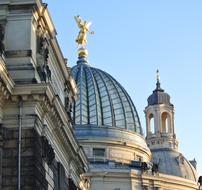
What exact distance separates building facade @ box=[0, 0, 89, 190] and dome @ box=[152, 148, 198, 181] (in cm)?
4921

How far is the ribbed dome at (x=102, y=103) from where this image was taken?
8175 cm

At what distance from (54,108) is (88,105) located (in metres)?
46.6

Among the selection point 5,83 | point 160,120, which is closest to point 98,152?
point 160,120

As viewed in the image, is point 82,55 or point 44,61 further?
point 82,55

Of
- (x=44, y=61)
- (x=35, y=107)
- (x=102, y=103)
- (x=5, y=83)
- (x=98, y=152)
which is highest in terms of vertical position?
(x=102, y=103)

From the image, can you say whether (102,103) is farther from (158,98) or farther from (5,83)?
(5,83)

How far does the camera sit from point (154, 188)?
78562 millimetres

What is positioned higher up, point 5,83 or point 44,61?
point 44,61

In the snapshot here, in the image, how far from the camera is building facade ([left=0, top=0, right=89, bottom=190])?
1357 inches

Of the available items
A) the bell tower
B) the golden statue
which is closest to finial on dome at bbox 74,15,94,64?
the golden statue

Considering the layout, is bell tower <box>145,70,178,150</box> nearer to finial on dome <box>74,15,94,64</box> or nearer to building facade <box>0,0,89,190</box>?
finial on dome <box>74,15,94,64</box>

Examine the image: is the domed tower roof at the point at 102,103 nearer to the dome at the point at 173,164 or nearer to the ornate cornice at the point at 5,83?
the dome at the point at 173,164

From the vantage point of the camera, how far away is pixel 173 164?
300ft

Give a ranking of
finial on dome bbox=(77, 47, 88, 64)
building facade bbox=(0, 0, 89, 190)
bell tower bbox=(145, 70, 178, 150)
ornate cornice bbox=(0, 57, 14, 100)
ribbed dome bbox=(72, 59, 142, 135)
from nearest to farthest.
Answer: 1. ornate cornice bbox=(0, 57, 14, 100)
2. building facade bbox=(0, 0, 89, 190)
3. ribbed dome bbox=(72, 59, 142, 135)
4. finial on dome bbox=(77, 47, 88, 64)
5. bell tower bbox=(145, 70, 178, 150)
